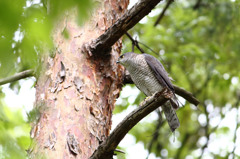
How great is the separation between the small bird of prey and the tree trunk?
696mm

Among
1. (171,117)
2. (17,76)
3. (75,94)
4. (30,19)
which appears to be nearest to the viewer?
(30,19)

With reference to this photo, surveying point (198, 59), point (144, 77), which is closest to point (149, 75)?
point (144, 77)

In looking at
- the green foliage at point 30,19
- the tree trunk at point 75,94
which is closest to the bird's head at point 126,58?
the tree trunk at point 75,94

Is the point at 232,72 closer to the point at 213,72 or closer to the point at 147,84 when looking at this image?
the point at 213,72

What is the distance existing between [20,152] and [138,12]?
1966 mm

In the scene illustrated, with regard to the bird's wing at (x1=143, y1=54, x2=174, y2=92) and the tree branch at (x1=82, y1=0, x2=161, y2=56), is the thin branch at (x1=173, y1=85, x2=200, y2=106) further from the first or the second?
the tree branch at (x1=82, y1=0, x2=161, y2=56)

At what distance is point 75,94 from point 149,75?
5.24 ft

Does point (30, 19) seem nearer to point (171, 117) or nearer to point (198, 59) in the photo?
point (171, 117)

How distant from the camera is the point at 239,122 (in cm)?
740

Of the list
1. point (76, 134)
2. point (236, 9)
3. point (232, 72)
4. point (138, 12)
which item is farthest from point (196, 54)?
point (76, 134)

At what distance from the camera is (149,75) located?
4.39 m

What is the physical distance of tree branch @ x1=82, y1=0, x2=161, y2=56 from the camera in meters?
2.91

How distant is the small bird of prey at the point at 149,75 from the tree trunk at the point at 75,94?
0.70 m

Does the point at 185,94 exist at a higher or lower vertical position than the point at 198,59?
lower
